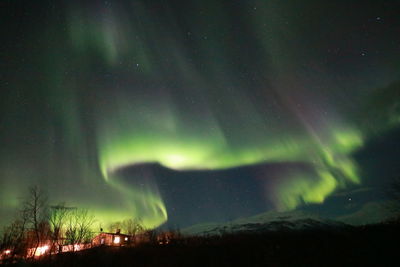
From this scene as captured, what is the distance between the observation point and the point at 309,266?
15547mm

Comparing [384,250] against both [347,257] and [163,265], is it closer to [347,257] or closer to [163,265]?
[347,257]

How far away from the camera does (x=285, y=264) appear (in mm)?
16625

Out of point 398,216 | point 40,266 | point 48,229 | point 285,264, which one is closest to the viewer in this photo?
point 285,264

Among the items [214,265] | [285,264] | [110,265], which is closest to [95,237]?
[110,265]

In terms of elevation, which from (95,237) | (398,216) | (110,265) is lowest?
(398,216)

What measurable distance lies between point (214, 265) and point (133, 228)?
10303 centimetres

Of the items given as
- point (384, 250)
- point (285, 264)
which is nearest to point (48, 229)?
point (285, 264)

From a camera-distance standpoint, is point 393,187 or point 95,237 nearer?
point 393,187

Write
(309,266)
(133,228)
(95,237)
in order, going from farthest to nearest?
(133,228) < (95,237) < (309,266)

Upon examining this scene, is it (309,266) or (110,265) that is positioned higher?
(110,265)

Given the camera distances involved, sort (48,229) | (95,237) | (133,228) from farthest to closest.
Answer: (133,228) → (95,237) → (48,229)

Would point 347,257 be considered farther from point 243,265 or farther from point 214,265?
point 214,265

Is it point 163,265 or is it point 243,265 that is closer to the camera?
point 243,265

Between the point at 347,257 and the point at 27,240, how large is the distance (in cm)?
5897
